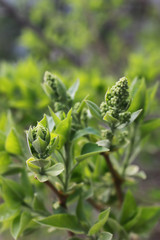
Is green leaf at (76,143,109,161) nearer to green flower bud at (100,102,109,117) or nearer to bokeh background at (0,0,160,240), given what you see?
green flower bud at (100,102,109,117)

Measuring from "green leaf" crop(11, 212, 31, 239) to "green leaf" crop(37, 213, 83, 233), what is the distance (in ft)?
0.22

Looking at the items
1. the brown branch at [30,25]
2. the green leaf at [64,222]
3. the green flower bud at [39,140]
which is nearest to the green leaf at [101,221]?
the green leaf at [64,222]

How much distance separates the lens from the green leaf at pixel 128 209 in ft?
1.84

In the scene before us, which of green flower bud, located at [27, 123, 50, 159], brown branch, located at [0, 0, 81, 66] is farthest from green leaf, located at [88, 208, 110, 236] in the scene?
brown branch, located at [0, 0, 81, 66]

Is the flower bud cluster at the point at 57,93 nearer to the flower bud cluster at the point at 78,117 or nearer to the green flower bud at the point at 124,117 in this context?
the flower bud cluster at the point at 78,117

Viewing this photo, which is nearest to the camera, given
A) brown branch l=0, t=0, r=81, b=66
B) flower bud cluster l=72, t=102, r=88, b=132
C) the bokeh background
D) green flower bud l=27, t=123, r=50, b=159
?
green flower bud l=27, t=123, r=50, b=159

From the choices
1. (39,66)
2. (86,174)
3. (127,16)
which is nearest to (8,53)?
(127,16)

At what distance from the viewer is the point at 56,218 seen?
47cm

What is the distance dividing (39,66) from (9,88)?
28cm

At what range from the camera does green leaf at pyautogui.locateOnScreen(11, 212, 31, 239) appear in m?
0.50

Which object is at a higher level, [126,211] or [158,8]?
[158,8]

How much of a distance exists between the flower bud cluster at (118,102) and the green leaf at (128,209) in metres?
0.21

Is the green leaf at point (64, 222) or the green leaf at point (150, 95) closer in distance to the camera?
the green leaf at point (64, 222)

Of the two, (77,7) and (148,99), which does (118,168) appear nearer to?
(148,99)
